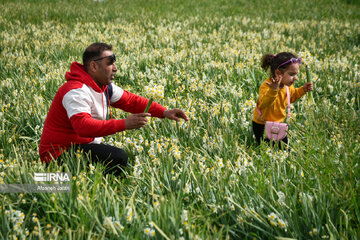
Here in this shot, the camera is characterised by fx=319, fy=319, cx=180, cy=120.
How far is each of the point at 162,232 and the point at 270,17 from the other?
12.1 m

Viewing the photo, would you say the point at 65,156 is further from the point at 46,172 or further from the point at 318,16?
the point at 318,16

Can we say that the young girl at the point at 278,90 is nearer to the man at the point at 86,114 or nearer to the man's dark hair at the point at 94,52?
the man at the point at 86,114

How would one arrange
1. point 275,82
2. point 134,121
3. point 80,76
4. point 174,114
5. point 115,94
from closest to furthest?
point 134,121 < point 80,76 < point 275,82 < point 174,114 < point 115,94

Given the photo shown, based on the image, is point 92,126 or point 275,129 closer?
point 92,126

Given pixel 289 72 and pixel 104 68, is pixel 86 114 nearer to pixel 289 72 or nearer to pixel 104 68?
pixel 104 68

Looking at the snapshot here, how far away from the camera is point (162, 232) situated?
1888 millimetres

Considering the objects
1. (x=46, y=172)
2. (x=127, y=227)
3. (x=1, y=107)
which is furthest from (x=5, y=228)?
(x=1, y=107)

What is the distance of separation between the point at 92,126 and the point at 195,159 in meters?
1.00

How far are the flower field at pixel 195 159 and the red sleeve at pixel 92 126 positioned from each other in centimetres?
25

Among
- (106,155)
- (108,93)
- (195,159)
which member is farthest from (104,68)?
(195,159)

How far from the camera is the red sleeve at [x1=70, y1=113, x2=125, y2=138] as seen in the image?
2760 mm

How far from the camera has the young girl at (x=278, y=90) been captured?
3.42m

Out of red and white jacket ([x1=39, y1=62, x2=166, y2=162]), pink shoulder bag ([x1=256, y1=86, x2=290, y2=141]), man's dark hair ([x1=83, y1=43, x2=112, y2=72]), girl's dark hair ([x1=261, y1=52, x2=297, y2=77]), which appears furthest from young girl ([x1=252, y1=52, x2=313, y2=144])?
man's dark hair ([x1=83, y1=43, x2=112, y2=72])

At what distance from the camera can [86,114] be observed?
111 inches
